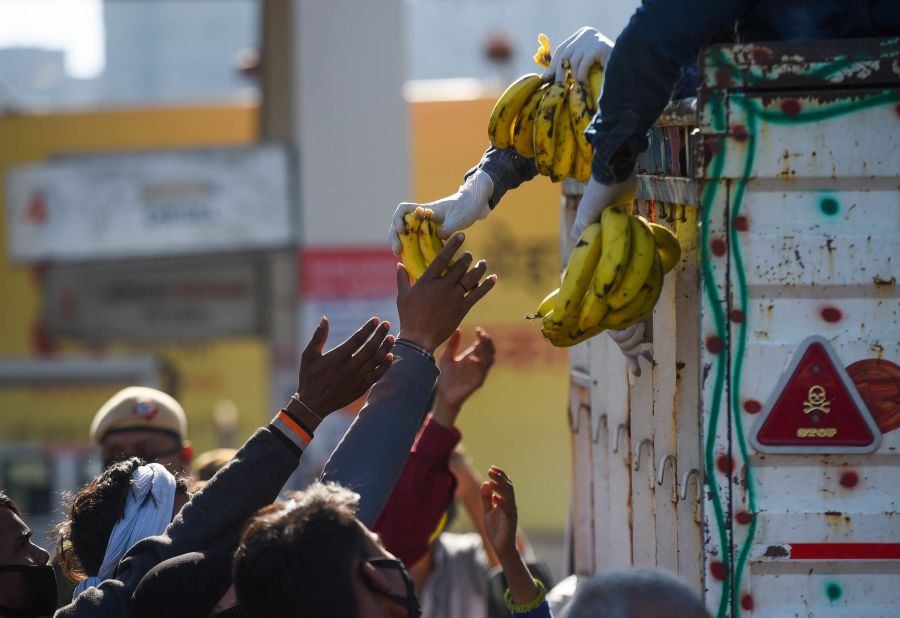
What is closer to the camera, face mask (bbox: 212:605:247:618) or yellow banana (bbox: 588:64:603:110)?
face mask (bbox: 212:605:247:618)

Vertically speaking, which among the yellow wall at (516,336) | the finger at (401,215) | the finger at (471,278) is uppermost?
the finger at (401,215)

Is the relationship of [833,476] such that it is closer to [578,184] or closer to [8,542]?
[578,184]

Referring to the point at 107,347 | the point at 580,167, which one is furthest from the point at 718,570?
the point at 107,347

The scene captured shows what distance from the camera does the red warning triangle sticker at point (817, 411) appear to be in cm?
303

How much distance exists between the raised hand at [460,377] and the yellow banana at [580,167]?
2.46ft

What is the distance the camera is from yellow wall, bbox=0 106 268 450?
1302 centimetres

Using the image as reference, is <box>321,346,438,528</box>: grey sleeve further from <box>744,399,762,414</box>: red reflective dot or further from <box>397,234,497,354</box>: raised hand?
<box>744,399,762,414</box>: red reflective dot

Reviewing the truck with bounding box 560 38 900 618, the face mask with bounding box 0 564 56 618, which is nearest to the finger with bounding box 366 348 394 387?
the truck with bounding box 560 38 900 618

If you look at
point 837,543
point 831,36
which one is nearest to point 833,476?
point 837,543

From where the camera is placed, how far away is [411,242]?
3.47 metres

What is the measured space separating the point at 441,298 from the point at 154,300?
10.1 m

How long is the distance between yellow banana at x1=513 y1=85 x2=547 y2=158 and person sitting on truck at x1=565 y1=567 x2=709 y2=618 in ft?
5.58

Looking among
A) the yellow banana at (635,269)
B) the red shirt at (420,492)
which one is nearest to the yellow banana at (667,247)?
the yellow banana at (635,269)

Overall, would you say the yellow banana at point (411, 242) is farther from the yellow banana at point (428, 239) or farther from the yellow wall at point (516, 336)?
the yellow wall at point (516, 336)
